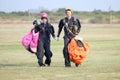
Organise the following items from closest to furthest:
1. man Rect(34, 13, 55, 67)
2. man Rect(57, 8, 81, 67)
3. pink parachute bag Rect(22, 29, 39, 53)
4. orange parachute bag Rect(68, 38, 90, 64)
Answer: orange parachute bag Rect(68, 38, 90, 64)
man Rect(57, 8, 81, 67)
man Rect(34, 13, 55, 67)
pink parachute bag Rect(22, 29, 39, 53)

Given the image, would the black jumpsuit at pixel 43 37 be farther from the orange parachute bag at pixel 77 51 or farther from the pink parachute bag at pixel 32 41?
the orange parachute bag at pixel 77 51

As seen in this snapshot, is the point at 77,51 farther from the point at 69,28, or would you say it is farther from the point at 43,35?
the point at 43,35

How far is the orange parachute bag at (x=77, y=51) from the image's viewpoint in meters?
18.1

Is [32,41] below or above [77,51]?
above

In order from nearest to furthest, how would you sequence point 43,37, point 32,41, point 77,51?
point 77,51, point 43,37, point 32,41

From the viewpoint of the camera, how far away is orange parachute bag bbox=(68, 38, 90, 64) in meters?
18.1

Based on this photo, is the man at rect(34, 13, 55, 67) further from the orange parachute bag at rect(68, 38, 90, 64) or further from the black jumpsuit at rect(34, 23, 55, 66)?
the orange parachute bag at rect(68, 38, 90, 64)

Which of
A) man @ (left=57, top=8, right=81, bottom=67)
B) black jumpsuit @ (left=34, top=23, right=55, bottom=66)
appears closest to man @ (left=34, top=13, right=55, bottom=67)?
black jumpsuit @ (left=34, top=23, right=55, bottom=66)

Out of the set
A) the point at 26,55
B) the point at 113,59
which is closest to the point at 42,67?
the point at 113,59

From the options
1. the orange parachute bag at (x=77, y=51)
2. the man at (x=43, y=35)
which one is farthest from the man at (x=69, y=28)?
the man at (x=43, y=35)

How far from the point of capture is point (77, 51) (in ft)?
59.7

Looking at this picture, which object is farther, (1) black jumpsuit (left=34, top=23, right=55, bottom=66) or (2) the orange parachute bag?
(1) black jumpsuit (left=34, top=23, right=55, bottom=66)

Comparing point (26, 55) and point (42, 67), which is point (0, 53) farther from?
point (42, 67)

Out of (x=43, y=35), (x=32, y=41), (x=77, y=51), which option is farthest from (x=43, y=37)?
(x=77, y=51)
